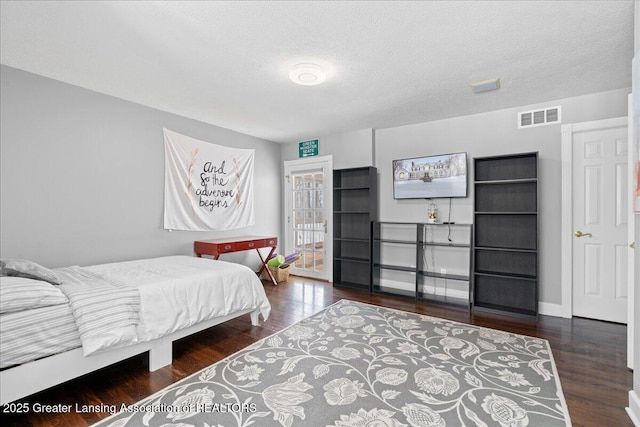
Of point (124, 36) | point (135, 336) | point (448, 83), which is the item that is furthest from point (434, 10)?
point (135, 336)

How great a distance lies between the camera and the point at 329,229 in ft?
16.5

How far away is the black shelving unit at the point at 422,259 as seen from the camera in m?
3.94

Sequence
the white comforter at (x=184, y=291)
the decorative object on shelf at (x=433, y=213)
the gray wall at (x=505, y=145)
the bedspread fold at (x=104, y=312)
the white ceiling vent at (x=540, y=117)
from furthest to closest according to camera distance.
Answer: the decorative object on shelf at (x=433, y=213), the white ceiling vent at (x=540, y=117), the gray wall at (x=505, y=145), the white comforter at (x=184, y=291), the bedspread fold at (x=104, y=312)

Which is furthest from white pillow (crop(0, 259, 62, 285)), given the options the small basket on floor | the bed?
the small basket on floor

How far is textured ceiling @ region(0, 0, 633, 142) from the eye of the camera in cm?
193

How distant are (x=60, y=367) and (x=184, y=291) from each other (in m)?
0.84

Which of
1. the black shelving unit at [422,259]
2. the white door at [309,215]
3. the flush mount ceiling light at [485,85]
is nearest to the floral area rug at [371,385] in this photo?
the black shelving unit at [422,259]

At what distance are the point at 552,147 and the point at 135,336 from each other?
443 cm

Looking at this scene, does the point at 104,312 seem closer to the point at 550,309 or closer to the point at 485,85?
the point at 485,85

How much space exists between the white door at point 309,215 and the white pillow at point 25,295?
364 centimetres

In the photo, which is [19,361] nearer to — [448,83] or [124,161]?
[124,161]

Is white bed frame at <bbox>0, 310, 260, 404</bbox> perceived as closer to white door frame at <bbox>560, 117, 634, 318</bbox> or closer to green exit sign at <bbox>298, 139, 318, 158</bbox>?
green exit sign at <bbox>298, 139, 318, 158</bbox>

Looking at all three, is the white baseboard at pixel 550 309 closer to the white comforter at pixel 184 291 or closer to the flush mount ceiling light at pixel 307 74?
the white comforter at pixel 184 291

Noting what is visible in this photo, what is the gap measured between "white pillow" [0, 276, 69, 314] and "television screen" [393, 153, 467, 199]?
379 centimetres
